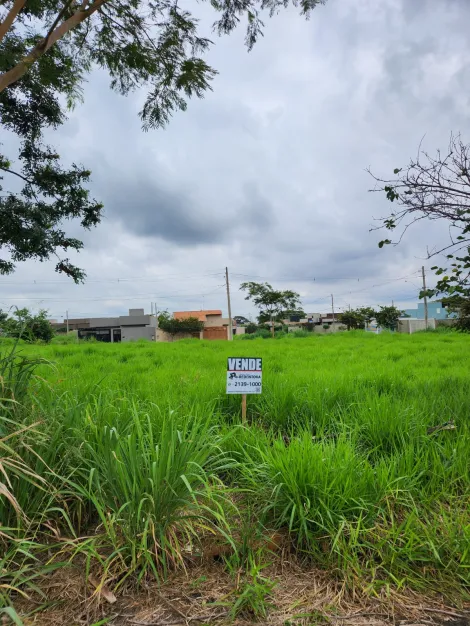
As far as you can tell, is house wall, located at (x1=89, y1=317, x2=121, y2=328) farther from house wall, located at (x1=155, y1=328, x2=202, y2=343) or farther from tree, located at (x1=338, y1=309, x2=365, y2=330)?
tree, located at (x1=338, y1=309, x2=365, y2=330)

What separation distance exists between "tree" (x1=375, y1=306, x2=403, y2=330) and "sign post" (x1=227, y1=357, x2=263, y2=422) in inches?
1746

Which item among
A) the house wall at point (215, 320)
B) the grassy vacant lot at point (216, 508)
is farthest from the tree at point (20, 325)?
the house wall at point (215, 320)

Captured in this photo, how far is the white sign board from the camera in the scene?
11.2ft

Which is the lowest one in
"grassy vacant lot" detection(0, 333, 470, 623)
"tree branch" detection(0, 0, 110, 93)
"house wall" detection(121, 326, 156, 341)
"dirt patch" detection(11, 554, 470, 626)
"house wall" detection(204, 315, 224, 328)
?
"dirt patch" detection(11, 554, 470, 626)

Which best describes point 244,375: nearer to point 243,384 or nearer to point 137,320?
point 243,384

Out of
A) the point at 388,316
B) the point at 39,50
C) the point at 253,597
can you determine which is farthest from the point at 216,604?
the point at 388,316

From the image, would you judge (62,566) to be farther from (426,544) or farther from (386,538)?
(426,544)

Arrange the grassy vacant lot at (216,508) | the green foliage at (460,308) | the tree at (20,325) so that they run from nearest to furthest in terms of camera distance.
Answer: the grassy vacant lot at (216,508) < the tree at (20,325) < the green foliage at (460,308)

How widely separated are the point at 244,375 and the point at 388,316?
44877 mm

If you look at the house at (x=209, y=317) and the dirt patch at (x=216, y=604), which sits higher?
the house at (x=209, y=317)

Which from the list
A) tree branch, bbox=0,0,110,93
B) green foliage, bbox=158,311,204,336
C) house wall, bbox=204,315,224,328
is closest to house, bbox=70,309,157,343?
green foliage, bbox=158,311,204,336

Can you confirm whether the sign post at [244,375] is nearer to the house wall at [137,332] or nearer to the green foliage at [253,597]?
the green foliage at [253,597]

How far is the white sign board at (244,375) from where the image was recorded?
3402 mm

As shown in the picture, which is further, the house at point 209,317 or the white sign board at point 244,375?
the house at point 209,317
